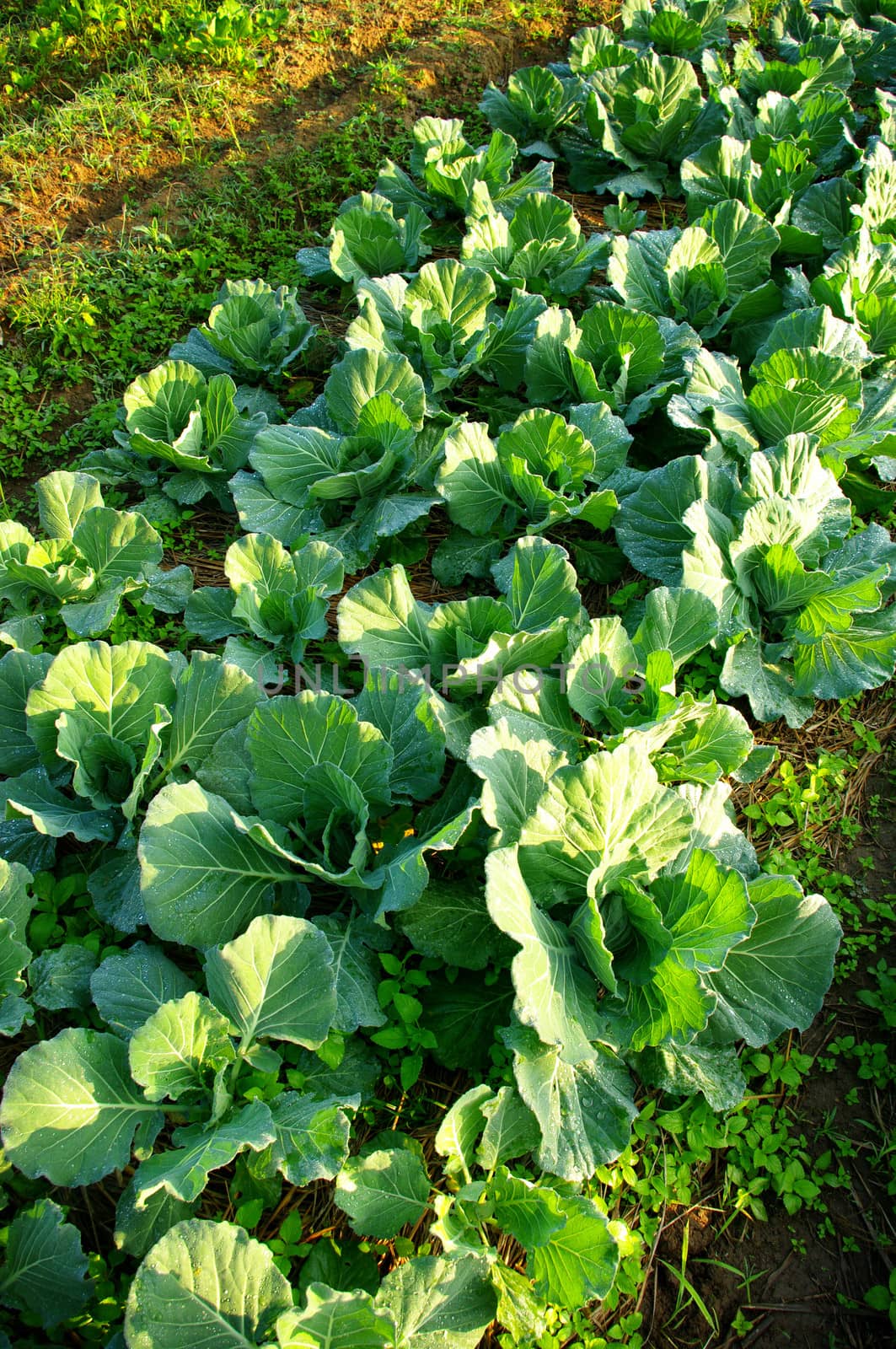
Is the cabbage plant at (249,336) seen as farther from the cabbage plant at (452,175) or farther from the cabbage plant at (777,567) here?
the cabbage plant at (777,567)

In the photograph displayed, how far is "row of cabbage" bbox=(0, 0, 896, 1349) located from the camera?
6.18 feet

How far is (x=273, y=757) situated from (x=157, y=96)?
189 inches

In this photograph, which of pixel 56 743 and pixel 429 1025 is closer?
pixel 429 1025

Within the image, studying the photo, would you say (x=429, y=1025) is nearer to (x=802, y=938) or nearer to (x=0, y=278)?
(x=802, y=938)

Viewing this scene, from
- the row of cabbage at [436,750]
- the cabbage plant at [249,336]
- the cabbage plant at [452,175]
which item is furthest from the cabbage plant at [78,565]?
the cabbage plant at [452,175]

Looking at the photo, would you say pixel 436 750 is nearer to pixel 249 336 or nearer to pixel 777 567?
pixel 777 567

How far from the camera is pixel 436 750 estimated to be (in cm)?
243

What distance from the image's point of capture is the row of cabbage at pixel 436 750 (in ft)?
6.18

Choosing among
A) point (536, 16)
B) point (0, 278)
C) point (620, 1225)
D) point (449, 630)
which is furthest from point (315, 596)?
point (536, 16)

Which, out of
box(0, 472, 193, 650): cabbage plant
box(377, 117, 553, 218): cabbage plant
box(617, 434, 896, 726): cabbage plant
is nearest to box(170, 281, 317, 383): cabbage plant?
box(0, 472, 193, 650): cabbage plant

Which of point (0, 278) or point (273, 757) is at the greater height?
point (0, 278)

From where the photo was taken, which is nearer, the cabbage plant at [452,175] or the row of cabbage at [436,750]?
the row of cabbage at [436,750]

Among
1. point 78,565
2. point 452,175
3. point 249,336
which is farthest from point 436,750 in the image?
point 452,175

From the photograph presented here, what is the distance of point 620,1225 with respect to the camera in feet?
6.51
